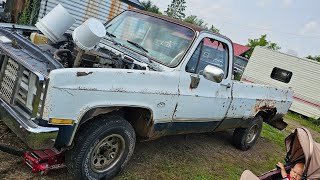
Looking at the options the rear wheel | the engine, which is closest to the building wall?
the rear wheel

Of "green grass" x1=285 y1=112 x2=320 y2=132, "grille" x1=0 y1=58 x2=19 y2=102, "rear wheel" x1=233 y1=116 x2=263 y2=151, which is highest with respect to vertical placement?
"grille" x1=0 y1=58 x2=19 y2=102

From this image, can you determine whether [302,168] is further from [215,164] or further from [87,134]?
[87,134]

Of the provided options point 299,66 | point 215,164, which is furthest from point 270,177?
point 299,66

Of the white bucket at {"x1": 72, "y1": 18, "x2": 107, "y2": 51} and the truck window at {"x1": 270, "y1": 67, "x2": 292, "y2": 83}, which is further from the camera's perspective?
the truck window at {"x1": 270, "y1": 67, "x2": 292, "y2": 83}

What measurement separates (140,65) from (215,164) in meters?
2.62

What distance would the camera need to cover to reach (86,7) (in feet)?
42.1

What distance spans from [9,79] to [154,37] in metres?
2.12

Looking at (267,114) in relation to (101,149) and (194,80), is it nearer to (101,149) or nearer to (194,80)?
(194,80)

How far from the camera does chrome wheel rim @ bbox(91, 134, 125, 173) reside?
153 inches

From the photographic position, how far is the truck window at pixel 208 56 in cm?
482

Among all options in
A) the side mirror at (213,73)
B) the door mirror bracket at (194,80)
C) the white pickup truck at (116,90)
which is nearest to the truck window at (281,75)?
the white pickup truck at (116,90)

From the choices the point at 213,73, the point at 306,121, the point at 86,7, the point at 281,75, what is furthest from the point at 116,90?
the point at 281,75

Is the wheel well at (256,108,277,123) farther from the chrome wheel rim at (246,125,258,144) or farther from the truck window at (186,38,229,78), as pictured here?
the truck window at (186,38,229,78)

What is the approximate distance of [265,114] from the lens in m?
7.53
